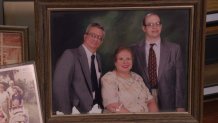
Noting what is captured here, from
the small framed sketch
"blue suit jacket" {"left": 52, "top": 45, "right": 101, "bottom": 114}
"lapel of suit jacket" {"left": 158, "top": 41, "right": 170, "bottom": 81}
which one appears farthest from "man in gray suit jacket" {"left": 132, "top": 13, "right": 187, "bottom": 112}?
the small framed sketch

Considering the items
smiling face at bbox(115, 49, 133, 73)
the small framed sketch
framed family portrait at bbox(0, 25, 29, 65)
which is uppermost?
framed family portrait at bbox(0, 25, 29, 65)

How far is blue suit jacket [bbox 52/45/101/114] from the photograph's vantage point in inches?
37.0

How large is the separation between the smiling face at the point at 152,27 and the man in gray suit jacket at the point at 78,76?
98 mm

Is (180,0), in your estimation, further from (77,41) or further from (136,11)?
(77,41)

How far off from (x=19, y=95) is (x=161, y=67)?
1.05 feet

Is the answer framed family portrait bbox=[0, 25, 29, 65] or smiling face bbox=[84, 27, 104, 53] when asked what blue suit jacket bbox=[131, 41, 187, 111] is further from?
framed family portrait bbox=[0, 25, 29, 65]

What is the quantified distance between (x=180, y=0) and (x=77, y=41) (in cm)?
24

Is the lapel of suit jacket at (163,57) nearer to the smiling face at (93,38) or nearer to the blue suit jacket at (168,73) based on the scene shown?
the blue suit jacket at (168,73)

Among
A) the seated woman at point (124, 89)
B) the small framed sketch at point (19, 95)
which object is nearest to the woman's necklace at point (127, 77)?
the seated woman at point (124, 89)

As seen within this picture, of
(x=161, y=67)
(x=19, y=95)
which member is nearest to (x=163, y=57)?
(x=161, y=67)

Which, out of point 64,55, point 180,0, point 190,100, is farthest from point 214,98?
point 64,55

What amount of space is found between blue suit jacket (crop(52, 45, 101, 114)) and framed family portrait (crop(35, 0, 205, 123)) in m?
0.01

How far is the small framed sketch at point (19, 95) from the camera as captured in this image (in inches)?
35.0

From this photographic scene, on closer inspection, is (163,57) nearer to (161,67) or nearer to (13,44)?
(161,67)
